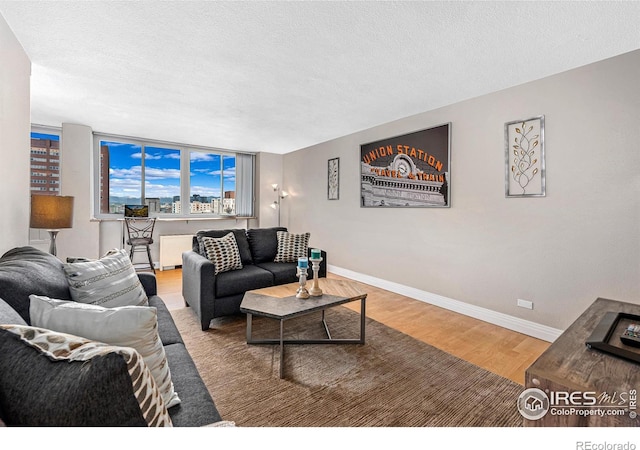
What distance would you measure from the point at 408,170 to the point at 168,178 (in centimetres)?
460

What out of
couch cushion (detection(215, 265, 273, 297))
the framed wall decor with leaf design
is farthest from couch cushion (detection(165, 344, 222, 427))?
the framed wall decor with leaf design

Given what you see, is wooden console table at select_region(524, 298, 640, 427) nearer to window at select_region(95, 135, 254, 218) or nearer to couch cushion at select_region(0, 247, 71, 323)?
couch cushion at select_region(0, 247, 71, 323)

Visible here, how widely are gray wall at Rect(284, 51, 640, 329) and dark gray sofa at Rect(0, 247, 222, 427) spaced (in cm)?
299

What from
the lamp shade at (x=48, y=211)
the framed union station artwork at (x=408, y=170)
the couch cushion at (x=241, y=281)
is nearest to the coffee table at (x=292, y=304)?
the couch cushion at (x=241, y=281)

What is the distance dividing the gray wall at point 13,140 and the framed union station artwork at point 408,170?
3.79 m

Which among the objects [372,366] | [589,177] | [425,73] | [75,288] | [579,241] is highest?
[425,73]

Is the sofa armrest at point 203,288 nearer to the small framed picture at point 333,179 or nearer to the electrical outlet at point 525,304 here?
the small framed picture at point 333,179

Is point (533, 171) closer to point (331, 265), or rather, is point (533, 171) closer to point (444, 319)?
point (444, 319)

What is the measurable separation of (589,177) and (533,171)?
16.3 inches

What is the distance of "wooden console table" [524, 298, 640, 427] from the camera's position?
862mm

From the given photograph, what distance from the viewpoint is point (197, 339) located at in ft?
8.56

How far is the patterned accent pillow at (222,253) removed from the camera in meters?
3.13
